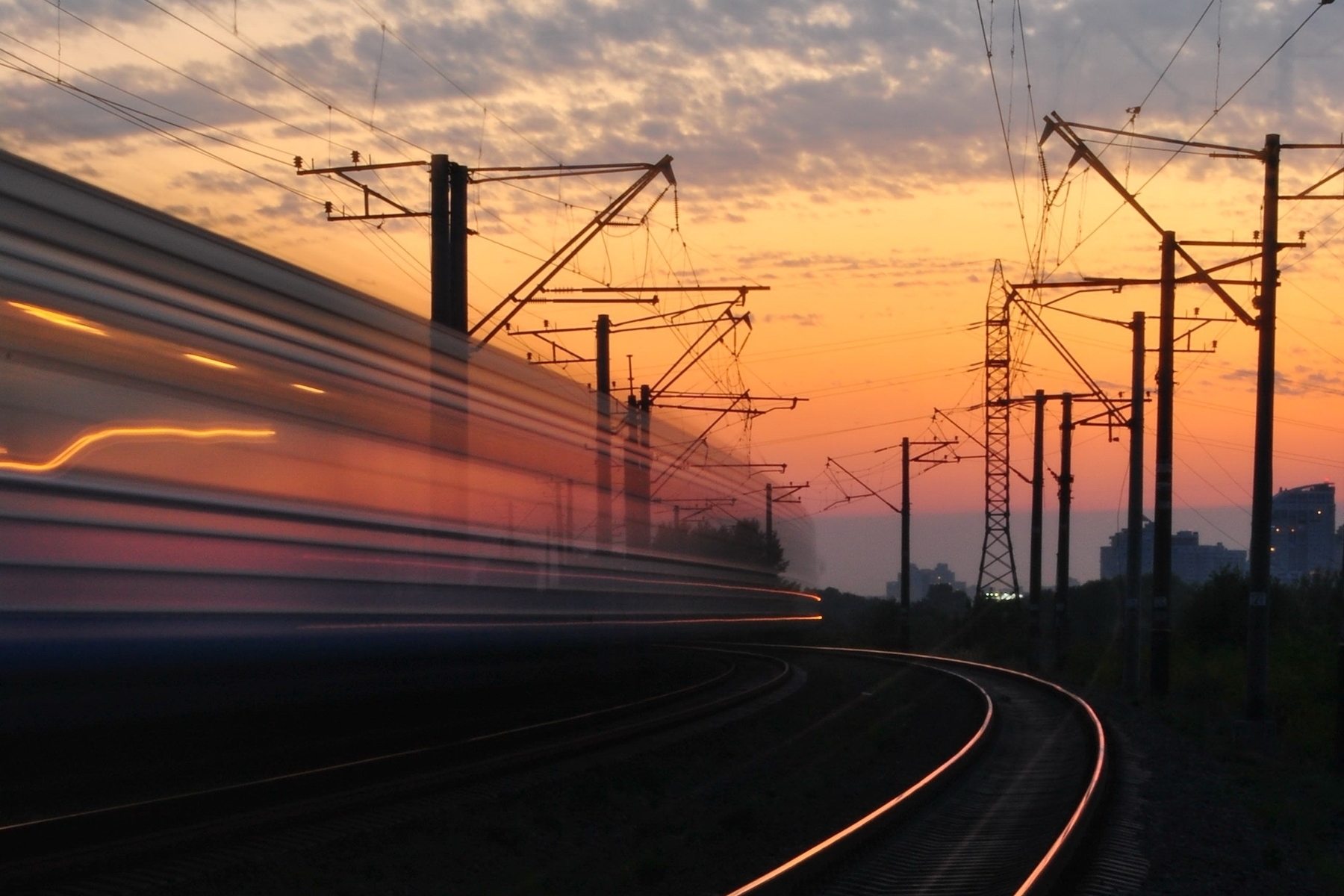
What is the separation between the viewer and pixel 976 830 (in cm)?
1026

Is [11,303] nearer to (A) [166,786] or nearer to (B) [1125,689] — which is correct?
(A) [166,786]

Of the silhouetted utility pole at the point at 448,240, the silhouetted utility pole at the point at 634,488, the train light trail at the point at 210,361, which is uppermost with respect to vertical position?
the silhouetted utility pole at the point at 448,240

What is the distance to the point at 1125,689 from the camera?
28.0 metres

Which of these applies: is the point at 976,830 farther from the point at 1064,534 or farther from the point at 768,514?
the point at 1064,534

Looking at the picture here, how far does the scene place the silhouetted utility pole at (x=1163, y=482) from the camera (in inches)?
1018

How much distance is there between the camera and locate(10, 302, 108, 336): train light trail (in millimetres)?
6125

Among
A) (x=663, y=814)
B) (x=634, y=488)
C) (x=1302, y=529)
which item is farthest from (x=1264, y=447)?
(x=1302, y=529)

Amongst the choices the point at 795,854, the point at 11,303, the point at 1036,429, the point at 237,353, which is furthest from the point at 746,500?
the point at 1036,429

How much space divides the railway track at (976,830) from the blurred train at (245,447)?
3061 mm

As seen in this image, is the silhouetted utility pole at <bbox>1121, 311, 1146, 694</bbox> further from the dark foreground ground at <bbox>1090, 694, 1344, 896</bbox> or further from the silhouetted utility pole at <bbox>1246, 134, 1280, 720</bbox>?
the dark foreground ground at <bbox>1090, 694, 1344, 896</bbox>

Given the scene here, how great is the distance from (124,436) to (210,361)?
2.72 ft

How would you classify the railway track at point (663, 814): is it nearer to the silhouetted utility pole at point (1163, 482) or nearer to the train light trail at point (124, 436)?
the train light trail at point (124, 436)

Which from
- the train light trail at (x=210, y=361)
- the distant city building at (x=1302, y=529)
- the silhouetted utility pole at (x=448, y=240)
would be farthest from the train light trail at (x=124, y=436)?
the distant city building at (x=1302, y=529)

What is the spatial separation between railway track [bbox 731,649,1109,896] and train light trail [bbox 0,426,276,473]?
355 cm
